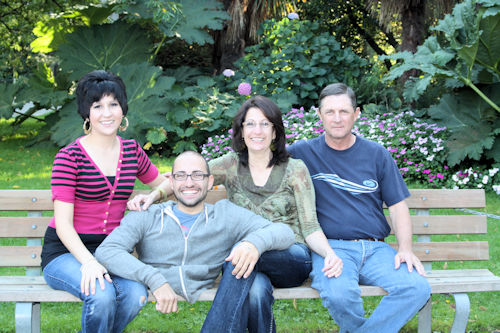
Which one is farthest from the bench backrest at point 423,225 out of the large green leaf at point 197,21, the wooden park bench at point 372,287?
the large green leaf at point 197,21

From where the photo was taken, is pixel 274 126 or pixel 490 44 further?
pixel 490 44

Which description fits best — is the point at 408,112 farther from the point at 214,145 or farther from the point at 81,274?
the point at 81,274

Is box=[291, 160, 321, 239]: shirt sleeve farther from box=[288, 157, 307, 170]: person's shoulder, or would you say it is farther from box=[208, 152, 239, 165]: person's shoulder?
box=[208, 152, 239, 165]: person's shoulder

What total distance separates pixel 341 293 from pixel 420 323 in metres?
0.78

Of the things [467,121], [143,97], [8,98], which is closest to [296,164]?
[467,121]

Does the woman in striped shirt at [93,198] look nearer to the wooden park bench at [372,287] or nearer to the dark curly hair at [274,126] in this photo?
the wooden park bench at [372,287]

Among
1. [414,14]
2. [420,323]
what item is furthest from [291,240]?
[414,14]

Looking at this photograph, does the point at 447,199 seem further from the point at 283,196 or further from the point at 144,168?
the point at 144,168

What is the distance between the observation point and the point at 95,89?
3.19 metres

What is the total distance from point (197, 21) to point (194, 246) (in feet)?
23.1

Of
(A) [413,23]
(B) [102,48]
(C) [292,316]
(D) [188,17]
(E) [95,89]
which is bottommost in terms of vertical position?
(C) [292,316]

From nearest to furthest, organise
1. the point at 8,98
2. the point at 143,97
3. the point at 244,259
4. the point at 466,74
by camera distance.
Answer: the point at 244,259, the point at 466,74, the point at 143,97, the point at 8,98

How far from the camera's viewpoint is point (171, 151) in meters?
9.66

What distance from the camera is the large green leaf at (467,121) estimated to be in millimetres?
7297
